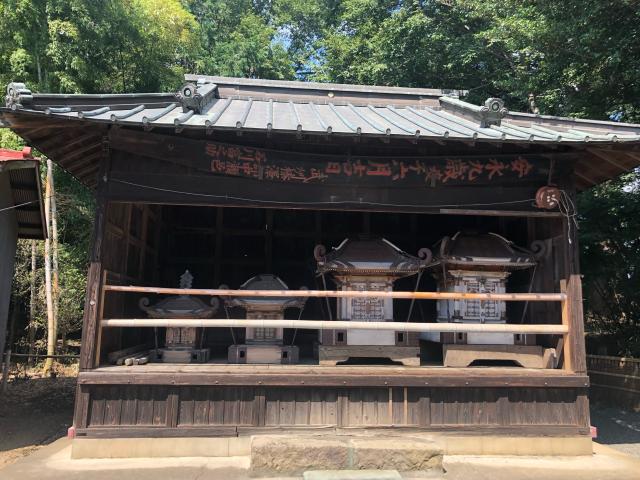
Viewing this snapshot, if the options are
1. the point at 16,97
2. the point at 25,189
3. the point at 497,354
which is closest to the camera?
the point at 16,97

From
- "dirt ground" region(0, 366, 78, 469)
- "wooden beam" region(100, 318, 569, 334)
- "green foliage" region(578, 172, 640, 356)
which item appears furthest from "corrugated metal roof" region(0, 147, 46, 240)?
"green foliage" region(578, 172, 640, 356)

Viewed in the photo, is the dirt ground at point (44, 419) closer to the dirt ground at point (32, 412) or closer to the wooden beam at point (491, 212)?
the dirt ground at point (32, 412)

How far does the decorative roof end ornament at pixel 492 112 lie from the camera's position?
648 centimetres

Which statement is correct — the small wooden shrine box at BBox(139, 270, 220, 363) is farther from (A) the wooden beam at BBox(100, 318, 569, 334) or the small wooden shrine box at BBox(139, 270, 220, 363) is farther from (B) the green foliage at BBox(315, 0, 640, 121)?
(B) the green foliage at BBox(315, 0, 640, 121)

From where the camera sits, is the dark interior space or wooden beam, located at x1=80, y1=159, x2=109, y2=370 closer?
wooden beam, located at x1=80, y1=159, x2=109, y2=370

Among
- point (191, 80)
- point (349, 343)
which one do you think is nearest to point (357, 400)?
point (349, 343)

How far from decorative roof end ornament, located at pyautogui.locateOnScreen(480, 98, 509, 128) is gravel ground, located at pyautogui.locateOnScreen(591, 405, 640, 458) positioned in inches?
204

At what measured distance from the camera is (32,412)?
8578 mm

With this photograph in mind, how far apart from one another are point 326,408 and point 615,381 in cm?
783

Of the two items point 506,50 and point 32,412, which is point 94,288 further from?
point 506,50

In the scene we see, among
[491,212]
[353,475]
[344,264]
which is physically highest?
[491,212]

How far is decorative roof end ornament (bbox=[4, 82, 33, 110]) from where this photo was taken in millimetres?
5016

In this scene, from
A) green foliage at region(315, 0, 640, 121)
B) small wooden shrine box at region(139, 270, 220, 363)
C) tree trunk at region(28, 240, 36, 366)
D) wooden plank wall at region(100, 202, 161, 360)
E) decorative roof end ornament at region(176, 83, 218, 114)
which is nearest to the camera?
decorative roof end ornament at region(176, 83, 218, 114)

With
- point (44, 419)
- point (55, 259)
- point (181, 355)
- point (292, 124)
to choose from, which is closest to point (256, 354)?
point (181, 355)
